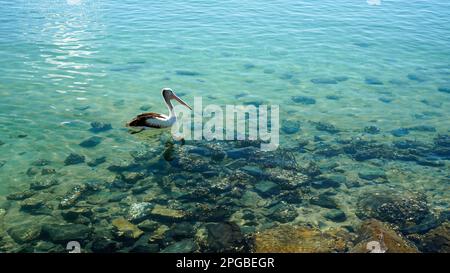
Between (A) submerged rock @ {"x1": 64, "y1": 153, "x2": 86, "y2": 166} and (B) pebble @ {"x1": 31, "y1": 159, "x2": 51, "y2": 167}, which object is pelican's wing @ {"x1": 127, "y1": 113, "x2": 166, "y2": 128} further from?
(B) pebble @ {"x1": 31, "y1": 159, "x2": 51, "y2": 167}

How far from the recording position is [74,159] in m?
13.0

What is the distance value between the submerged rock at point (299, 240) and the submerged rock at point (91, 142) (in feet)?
23.6

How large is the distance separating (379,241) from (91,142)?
979 cm

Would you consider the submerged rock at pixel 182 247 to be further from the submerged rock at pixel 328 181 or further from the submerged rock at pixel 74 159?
the submerged rock at pixel 74 159

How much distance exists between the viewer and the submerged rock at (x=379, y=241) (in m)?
8.56

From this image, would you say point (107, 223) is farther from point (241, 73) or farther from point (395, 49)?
point (395, 49)

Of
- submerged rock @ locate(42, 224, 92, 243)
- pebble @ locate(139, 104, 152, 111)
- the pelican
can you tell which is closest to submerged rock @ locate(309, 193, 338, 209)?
submerged rock @ locate(42, 224, 92, 243)

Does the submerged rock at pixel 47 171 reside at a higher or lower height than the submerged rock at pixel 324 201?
higher

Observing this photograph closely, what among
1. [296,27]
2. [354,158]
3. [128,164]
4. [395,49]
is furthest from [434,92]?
[128,164]

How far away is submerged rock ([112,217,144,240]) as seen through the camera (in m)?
9.50

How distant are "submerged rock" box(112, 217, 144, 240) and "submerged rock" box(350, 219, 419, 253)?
16.1ft

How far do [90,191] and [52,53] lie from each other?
15485 mm

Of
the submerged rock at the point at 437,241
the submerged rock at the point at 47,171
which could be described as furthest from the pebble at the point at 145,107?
the submerged rock at the point at 437,241

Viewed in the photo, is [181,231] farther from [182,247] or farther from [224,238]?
Result: [224,238]
